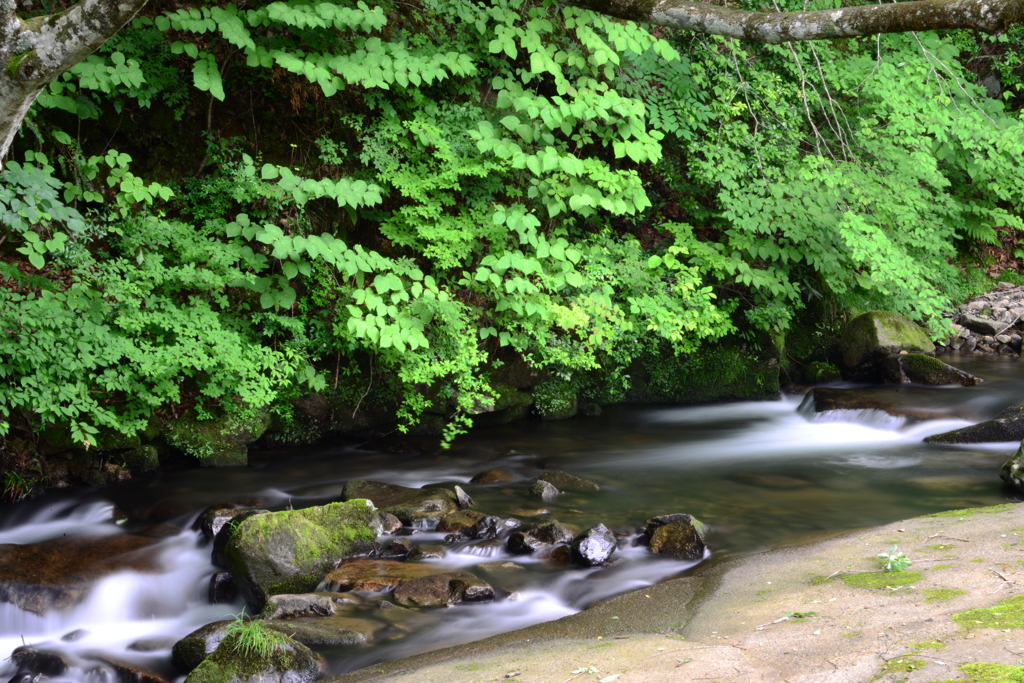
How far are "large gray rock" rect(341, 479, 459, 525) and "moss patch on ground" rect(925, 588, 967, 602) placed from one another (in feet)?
11.6

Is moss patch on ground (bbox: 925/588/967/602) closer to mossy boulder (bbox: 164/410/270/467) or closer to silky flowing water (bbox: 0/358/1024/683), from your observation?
silky flowing water (bbox: 0/358/1024/683)

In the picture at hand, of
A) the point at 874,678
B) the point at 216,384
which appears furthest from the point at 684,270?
the point at 874,678

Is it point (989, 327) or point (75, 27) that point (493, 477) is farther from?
point (989, 327)

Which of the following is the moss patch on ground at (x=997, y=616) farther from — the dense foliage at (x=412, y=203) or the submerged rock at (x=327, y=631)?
the dense foliage at (x=412, y=203)

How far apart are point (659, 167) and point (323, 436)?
526 centimetres

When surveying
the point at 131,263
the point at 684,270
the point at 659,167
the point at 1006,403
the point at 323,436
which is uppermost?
the point at 659,167

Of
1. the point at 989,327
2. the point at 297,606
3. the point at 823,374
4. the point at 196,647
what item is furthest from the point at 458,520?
the point at 989,327

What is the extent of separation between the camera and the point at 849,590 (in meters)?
3.74

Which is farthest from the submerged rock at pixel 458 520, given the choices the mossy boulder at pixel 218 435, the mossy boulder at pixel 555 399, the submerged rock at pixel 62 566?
the mossy boulder at pixel 555 399

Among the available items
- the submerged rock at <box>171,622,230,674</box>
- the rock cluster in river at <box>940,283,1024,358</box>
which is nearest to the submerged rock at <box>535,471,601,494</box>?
the submerged rock at <box>171,622,230,674</box>

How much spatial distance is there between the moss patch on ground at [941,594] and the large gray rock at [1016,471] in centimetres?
288

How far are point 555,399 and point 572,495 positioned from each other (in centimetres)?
288

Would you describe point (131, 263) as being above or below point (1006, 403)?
above

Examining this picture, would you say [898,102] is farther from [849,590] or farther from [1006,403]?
[849,590]
